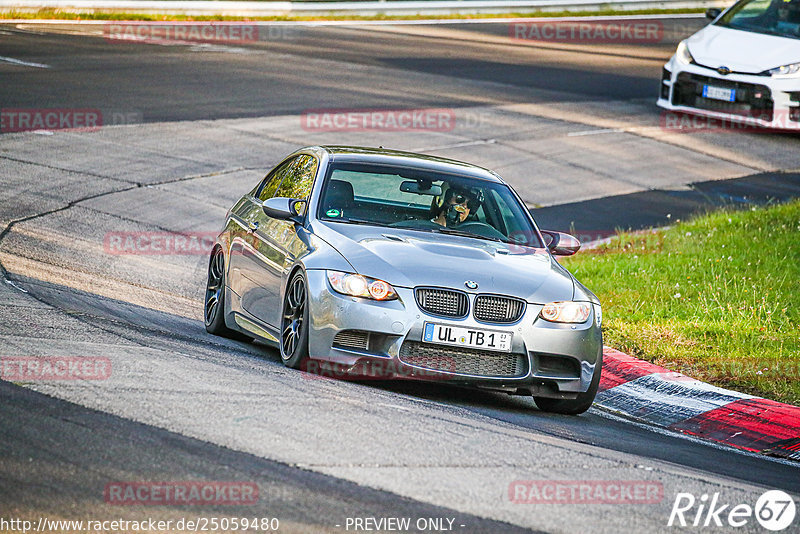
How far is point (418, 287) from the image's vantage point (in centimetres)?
778

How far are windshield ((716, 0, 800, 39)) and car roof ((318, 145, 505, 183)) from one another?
45.4ft

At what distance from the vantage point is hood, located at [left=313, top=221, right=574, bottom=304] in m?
7.87

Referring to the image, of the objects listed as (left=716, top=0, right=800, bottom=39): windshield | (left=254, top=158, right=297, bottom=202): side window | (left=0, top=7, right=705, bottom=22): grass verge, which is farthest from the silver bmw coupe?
(left=0, top=7, right=705, bottom=22): grass verge

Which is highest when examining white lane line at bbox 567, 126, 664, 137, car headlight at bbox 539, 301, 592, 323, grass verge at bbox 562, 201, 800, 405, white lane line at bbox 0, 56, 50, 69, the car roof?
the car roof

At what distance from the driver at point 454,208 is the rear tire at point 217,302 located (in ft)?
6.34

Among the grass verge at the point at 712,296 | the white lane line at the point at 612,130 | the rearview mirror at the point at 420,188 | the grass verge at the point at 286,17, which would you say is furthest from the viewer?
the grass verge at the point at 286,17

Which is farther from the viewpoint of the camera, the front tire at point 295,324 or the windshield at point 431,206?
the windshield at point 431,206

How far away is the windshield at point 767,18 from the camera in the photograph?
2205 centimetres

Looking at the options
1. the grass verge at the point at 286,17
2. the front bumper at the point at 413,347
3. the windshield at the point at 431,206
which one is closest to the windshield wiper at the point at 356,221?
the windshield at the point at 431,206

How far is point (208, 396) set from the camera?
6586mm

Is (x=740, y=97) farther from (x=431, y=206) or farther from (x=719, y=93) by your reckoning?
(x=431, y=206)

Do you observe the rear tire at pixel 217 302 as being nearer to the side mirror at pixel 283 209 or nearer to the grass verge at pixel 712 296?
the side mirror at pixel 283 209

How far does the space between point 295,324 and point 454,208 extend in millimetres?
1626

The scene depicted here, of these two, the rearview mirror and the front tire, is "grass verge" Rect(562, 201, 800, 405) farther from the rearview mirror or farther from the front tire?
the front tire
